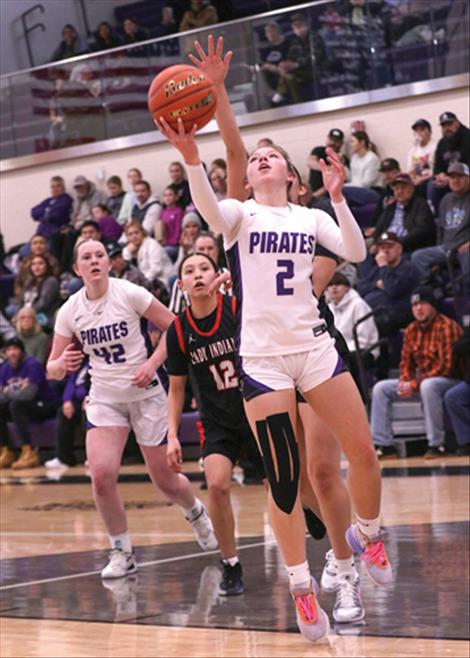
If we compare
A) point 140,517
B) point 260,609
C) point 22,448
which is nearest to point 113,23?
point 22,448

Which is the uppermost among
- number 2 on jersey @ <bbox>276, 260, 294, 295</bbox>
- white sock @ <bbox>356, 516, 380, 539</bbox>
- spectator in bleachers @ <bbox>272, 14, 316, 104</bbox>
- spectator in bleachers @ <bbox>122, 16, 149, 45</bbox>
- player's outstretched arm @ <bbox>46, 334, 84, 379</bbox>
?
spectator in bleachers @ <bbox>122, 16, 149, 45</bbox>

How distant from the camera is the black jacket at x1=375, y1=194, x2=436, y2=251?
13047 millimetres

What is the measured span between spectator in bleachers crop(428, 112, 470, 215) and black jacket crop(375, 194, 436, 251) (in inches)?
10.7

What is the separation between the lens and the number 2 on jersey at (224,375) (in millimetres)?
7645

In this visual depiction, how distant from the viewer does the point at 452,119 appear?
43.8ft

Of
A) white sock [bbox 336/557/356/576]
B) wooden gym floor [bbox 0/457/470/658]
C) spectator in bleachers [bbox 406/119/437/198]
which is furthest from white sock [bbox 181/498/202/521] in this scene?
spectator in bleachers [bbox 406/119/437/198]

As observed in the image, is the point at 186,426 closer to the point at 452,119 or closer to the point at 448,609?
the point at 452,119

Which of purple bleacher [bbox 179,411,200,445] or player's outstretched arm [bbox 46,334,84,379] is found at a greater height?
player's outstretched arm [bbox 46,334,84,379]

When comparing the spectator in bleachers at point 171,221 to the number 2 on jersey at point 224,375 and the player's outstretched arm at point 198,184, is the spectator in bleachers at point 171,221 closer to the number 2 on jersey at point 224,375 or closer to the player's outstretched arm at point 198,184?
the number 2 on jersey at point 224,375

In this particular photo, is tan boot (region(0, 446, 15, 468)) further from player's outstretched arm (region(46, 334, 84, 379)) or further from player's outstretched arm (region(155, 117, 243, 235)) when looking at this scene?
player's outstretched arm (region(155, 117, 243, 235))

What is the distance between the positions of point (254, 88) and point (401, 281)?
4.93 m

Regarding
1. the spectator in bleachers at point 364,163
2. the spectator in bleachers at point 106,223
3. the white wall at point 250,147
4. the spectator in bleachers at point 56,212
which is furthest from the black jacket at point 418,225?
the spectator in bleachers at point 56,212

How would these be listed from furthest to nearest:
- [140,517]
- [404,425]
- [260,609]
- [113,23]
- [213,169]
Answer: [113,23] < [213,169] < [404,425] < [140,517] < [260,609]

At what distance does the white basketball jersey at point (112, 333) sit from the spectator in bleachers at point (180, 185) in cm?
742
